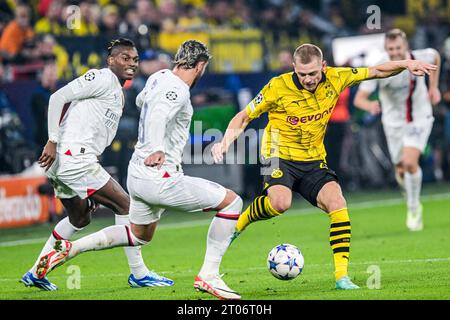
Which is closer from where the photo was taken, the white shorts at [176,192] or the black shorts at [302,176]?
the white shorts at [176,192]

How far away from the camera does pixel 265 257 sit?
12953 mm

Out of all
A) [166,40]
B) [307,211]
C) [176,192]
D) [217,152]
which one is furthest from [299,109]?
[166,40]

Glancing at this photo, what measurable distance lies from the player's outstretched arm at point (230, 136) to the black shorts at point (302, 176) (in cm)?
61

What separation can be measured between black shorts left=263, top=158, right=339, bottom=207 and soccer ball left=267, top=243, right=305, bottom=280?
66cm

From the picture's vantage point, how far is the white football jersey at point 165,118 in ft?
30.1

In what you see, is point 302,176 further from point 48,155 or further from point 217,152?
point 48,155

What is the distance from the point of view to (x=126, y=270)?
1205cm

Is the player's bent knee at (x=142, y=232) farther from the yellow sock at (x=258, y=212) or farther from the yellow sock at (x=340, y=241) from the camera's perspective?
the yellow sock at (x=340, y=241)

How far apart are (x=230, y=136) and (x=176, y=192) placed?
2.68ft

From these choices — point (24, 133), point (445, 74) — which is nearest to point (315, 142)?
point (24, 133)

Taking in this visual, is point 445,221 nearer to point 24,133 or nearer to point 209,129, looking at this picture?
point 209,129

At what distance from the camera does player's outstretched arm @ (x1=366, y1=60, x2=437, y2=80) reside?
32.5ft

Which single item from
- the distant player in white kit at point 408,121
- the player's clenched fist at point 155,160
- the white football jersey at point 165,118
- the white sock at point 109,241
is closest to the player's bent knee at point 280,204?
the white football jersey at point 165,118
